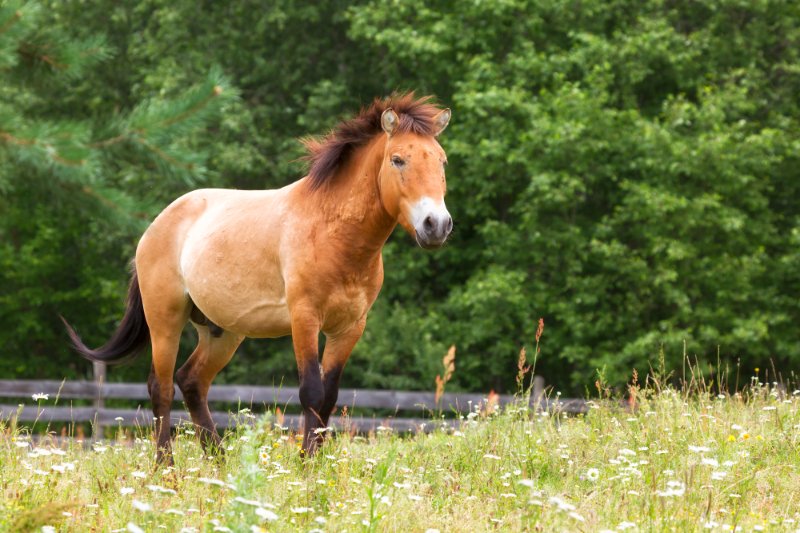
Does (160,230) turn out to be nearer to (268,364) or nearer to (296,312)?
(296,312)

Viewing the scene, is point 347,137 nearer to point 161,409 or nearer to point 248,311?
point 248,311

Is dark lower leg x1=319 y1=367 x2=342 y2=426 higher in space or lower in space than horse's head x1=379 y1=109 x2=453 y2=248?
lower

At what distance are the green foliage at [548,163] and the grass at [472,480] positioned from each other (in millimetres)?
11459

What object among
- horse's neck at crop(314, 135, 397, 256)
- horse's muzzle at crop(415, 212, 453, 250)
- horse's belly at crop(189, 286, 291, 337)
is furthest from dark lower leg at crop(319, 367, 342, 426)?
horse's muzzle at crop(415, 212, 453, 250)

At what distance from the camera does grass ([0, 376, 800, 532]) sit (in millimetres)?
3865

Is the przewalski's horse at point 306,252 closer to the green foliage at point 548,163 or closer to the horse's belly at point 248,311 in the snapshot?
the horse's belly at point 248,311

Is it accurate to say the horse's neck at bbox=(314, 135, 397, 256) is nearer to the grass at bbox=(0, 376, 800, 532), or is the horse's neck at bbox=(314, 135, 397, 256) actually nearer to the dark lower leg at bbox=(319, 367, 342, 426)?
the dark lower leg at bbox=(319, 367, 342, 426)

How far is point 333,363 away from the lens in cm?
575

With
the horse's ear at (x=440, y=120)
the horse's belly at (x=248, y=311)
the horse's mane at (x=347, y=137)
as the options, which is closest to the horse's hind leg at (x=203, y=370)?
the horse's belly at (x=248, y=311)

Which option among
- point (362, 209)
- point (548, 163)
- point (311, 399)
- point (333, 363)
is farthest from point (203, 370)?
point (548, 163)

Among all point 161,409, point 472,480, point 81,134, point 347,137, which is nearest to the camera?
point 472,480

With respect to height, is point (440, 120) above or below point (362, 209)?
above

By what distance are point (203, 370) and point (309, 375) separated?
54.0 inches

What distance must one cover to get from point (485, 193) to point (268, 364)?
5219 millimetres
